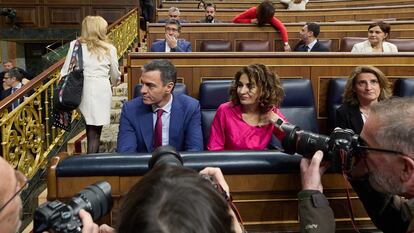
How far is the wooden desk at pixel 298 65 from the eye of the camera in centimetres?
296

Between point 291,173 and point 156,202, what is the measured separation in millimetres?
770

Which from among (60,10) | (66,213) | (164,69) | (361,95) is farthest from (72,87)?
(60,10)

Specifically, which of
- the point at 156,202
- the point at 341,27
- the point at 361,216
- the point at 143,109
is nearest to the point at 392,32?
the point at 341,27

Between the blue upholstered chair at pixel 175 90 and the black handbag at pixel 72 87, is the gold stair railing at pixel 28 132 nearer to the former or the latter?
the black handbag at pixel 72 87

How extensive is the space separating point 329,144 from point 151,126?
1.32 metres

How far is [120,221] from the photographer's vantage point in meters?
0.57

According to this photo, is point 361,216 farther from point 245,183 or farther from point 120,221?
point 120,221

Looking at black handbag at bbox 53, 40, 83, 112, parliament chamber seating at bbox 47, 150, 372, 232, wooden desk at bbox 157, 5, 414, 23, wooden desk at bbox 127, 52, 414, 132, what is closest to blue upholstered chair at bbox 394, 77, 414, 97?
wooden desk at bbox 127, 52, 414, 132

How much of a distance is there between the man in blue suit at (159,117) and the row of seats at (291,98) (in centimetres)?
29

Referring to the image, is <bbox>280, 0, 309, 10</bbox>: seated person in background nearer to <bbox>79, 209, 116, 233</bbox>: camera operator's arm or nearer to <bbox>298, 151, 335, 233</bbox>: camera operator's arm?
<bbox>298, 151, 335, 233</bbox>: camera operator's arm

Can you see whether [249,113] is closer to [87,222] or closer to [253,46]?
[87,222]

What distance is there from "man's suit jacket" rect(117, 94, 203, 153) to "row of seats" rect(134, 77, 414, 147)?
0.97 feet

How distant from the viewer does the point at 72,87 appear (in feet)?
9.79

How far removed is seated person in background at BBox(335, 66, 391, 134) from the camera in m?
2.39
